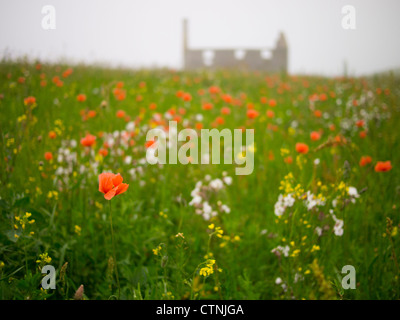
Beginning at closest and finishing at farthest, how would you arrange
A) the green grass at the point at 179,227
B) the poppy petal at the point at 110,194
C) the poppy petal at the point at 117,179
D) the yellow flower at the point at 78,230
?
the poppy petal at the point at 110,194 → the poppy petal at the point at 117,179 → the green grass at the point at 179,227 → the yellow flower at the point at 78,230

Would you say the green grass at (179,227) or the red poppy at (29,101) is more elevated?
the red poppy at (29,101)

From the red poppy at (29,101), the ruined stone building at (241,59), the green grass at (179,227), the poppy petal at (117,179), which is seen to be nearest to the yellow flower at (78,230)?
the green grass at (179,227)

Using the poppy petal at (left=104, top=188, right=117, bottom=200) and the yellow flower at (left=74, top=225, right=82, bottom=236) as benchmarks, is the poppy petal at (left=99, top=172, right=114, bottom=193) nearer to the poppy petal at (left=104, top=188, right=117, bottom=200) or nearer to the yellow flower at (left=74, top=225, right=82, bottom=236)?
the poppy petal at (left=104, top=188, right=117, bottom=200)

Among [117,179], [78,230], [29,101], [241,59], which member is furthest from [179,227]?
[241,59]

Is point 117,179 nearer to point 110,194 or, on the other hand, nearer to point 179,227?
point 110,194

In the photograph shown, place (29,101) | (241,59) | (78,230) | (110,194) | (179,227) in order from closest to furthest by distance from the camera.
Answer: (110,194) → (179,227) → (78,230) → (29,101) → (241,59)

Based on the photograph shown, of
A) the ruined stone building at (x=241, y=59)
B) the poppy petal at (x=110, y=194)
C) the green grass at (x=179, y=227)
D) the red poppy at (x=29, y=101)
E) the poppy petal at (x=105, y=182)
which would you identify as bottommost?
the green grass at (x=179, y=227)

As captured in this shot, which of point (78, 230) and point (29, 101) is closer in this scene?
point (78, 230)

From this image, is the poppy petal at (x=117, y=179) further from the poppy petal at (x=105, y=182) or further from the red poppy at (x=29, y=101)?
the red poppy at (x=29, y=101)

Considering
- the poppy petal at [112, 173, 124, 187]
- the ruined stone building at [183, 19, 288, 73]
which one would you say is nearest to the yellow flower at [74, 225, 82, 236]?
the poppy petal at [112, 173, 124, 187]

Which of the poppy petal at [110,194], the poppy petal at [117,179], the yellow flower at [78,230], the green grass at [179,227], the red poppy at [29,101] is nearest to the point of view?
the poppy petal at [110,194]

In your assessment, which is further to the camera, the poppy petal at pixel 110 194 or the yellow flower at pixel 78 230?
the yellow flower at pixel 78 230

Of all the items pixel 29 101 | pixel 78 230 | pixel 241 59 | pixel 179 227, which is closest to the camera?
pixel 179 227
